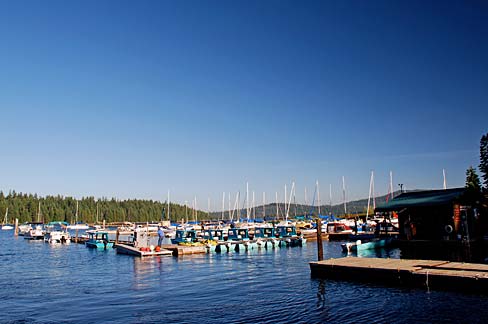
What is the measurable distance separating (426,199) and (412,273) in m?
25.5

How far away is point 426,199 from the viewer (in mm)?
47375

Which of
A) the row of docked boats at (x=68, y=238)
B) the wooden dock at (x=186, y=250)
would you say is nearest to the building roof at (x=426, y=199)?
the wooden dock at (x=186, y=250)

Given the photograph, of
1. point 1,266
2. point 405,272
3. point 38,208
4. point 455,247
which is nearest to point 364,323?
point 405,272

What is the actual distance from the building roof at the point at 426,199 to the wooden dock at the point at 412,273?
1841 cm

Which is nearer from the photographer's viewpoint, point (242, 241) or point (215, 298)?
point (215, 298)

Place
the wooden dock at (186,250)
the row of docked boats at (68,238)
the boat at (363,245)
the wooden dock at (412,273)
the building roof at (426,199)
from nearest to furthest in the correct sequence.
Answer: the wooden dock at (412,273) < the building roof at (426,199) < the wooden dock at (186,250) < the boat at (363,245) < the row of docked boats at (68,238)

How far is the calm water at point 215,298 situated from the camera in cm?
1905

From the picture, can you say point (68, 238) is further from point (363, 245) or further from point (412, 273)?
point (412, 273)

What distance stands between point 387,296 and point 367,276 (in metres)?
4.18

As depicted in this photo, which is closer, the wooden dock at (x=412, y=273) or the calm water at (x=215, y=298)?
the calm water at (x=215, y=298)

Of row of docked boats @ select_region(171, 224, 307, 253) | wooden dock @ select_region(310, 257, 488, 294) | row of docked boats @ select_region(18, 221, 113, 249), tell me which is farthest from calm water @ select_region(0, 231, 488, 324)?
row of docked boats @ select_region(18, 221, 113, 249)

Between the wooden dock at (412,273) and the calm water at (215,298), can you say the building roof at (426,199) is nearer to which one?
the calm water at (215,298)

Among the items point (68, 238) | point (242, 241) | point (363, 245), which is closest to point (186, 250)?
point (242, 241)

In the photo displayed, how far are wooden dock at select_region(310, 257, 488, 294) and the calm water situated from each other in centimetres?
99
